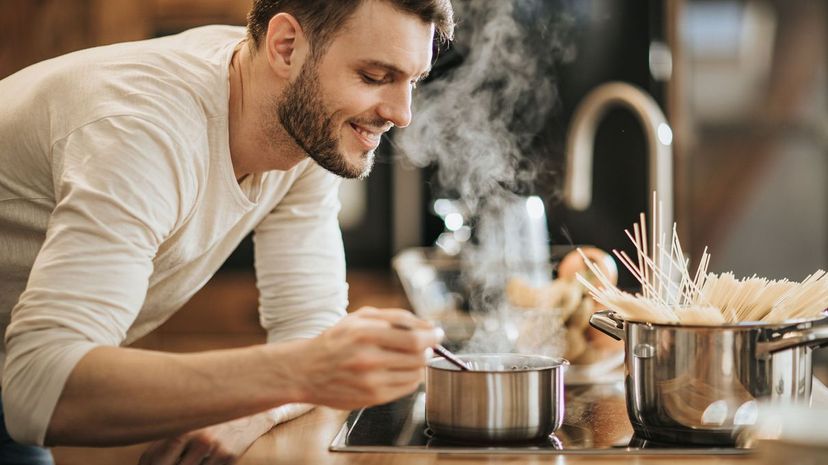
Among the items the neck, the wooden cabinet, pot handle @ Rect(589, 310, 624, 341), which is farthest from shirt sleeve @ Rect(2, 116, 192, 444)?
the wooden cabinet

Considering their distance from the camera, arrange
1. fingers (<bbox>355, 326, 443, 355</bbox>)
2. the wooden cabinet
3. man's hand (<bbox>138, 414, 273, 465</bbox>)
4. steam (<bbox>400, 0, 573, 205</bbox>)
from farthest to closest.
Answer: the wooden cabinet
steam (<bbox>400, 0, 573, 205</bbox>)
man's hand (<bbox>138, 414, 273, 465</bbox>)
fingers (<bbox>355, 326, 443, 355</bbox>)

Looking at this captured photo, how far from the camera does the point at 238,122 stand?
1.32 metres

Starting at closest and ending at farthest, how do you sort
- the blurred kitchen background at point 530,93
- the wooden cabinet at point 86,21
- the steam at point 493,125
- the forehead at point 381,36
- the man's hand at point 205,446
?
1. the man's hand at point 205,446
2. the forehead at point 381,36
3. the steam at point 493,125
4. the blurred kitchen background at point 530,93
5. the wooden cabinet at point 86,21

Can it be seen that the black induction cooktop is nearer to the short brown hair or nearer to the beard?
the beard

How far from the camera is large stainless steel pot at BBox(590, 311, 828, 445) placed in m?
0.93

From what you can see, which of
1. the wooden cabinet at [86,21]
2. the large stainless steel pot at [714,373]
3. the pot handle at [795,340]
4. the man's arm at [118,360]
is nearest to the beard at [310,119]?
the man's arm at [118,360]

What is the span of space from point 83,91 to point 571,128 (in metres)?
2.26

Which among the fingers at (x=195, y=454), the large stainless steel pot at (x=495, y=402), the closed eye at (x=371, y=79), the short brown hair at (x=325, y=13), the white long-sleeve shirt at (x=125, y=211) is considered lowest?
the fingers at (x=195, y=454)

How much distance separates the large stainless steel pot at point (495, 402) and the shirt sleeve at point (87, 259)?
1.20 ft

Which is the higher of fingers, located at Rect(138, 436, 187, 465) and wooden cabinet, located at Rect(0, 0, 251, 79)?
wooden cabinet, located at Rect(0, 0, 251, 79)

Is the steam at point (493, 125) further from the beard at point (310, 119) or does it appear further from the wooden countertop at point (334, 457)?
the wooden countertop at point (334, 457)

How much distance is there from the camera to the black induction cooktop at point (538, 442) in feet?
3.12

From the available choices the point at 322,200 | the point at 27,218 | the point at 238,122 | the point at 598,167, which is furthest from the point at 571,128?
the point at 27,218

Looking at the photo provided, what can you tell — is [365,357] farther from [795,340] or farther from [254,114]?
[254,114]
